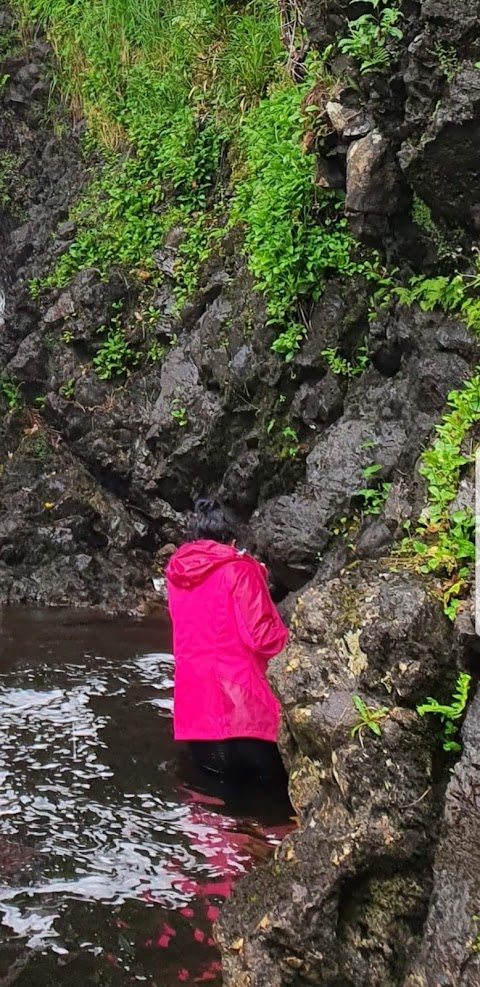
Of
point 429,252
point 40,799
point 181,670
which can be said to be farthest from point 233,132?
point 40,799

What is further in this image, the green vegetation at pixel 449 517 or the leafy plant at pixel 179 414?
the leafy plant at pixel 179 414

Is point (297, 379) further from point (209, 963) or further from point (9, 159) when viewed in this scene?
point (9, 159)

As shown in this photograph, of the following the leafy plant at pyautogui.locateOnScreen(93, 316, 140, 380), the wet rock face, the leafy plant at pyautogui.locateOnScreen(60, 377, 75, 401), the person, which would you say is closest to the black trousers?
the person

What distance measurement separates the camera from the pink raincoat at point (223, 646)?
402 cm

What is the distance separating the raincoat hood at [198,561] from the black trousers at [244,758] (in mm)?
804

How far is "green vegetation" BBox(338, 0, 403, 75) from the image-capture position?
4.30 m

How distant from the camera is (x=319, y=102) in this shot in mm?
5113

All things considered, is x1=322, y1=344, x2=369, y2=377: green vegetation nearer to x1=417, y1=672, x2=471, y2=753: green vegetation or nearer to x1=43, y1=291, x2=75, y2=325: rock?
x1=417, y1=672, x2=471, y2=753: green vegetation

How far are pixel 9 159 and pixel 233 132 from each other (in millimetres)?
3199

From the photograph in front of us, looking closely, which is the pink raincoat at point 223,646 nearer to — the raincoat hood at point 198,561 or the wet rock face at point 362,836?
the raincoat hood at point 198,561

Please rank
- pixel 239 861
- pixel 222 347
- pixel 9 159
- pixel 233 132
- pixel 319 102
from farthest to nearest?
pixel 9 159 < pixel 233 132 < pixel 222 347 < pixel 319 102 < pixel 239 861

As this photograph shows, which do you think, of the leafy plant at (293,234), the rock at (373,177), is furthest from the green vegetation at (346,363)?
the rock at (373,177)

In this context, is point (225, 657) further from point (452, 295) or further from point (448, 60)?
point (448, 60)

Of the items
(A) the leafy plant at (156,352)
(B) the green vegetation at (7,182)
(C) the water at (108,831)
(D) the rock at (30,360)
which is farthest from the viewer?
(B) the green vegetation at (7,182)
